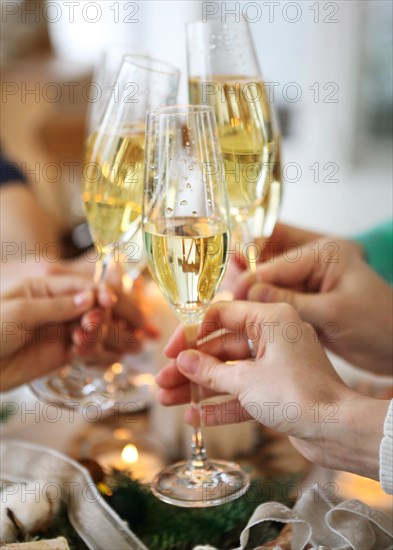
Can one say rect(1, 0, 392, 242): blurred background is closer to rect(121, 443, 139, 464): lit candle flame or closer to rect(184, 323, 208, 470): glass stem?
rect(121, 443, 139, 464): lit candle flame

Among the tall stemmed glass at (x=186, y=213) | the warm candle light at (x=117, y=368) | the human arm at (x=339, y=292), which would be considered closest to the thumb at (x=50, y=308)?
the warm candle light at (x=117, y=368)

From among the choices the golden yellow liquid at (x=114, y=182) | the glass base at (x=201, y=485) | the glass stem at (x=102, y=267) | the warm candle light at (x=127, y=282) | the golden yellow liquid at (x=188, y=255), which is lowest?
the glass base at (x=201, y=485)

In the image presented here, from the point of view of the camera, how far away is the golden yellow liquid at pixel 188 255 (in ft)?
2.42

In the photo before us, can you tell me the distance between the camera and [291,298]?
1.00 meters

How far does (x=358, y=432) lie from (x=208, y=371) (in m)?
0.17

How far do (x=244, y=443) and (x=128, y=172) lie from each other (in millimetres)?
391

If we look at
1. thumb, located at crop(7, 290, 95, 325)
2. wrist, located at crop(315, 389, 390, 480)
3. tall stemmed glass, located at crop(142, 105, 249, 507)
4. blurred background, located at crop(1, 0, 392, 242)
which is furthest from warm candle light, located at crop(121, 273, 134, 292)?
blurred background, located at crop(1, 0, 392, 242)

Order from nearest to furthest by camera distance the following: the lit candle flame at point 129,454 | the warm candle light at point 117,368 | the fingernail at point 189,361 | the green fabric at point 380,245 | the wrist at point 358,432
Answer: the wrist at point 358,432
the fingernail at point 189,361
the lit candle flame at point 129,454
the warm candle light at point 117,368
the green fabric at point 380,245

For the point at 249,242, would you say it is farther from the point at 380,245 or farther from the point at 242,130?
the point at 380,245

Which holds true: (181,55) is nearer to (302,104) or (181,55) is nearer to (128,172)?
(302,104)

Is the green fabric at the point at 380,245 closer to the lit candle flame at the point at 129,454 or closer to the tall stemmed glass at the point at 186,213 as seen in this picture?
the lit candle flame at the point at 129,454

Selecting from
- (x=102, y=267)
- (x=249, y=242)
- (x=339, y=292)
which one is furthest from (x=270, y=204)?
(x=102, y=267)

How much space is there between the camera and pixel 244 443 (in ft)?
3.41

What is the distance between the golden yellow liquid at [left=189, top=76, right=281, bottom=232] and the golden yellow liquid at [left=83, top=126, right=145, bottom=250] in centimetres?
10
